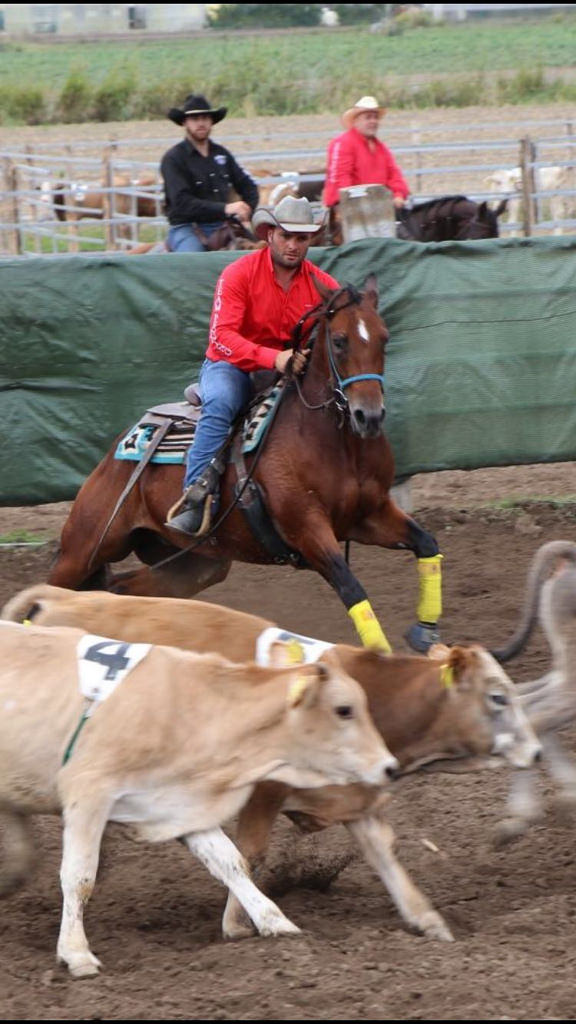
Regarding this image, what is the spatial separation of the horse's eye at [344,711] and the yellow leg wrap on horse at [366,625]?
207cm

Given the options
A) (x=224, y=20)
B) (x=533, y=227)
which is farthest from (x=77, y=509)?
(x=224, y=20)

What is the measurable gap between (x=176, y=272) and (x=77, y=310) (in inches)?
25.6

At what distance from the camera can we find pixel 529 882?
522 centimetres

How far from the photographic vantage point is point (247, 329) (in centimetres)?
744

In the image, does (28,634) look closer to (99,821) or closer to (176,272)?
(99,821)

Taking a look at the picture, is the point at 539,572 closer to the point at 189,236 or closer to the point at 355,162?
the point at 189,236

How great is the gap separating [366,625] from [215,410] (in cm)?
130

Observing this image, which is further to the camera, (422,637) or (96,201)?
(96,201)

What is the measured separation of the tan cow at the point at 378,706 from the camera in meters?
4.88

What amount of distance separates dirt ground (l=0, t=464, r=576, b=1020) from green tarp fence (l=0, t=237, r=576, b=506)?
2.40 metres

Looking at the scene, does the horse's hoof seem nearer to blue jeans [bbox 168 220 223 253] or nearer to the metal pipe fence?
blue jeans [bbox 168 220 223 253]

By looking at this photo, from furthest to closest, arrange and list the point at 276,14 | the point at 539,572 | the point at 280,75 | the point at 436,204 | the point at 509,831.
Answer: the point at 276,14
the point at 280,75
the point at 436,204
the point at 539,572
the point at 509,831

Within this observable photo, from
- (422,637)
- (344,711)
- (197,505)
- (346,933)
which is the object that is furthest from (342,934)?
(197,505)

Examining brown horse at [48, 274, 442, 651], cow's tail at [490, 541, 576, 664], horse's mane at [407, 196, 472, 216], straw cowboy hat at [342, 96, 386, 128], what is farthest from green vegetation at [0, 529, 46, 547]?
horse's mane at [407, 196, 472, 216]
